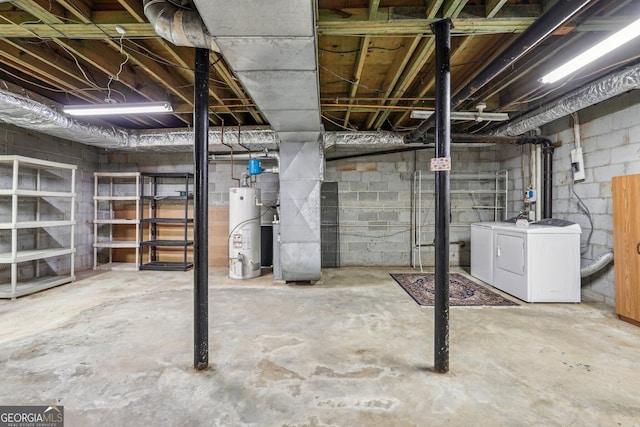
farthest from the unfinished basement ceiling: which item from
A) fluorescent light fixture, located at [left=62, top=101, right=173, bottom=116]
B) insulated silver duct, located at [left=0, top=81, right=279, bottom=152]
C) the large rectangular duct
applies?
fluorescent light fixture, located at [left=62, top=101, right=173, bottom=116]

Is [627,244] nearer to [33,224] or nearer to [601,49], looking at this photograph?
[601,49]

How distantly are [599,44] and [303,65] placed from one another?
6.55 feet

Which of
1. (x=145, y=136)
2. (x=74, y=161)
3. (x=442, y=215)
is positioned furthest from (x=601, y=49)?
(x=74, y=161)

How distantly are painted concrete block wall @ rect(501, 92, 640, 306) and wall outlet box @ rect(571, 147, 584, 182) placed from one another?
0.15 feet

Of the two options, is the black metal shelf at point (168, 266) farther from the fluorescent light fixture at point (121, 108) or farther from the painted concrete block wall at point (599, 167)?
the painted concrete block wall at point (599, 167)

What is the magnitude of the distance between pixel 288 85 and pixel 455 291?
10.5 feet

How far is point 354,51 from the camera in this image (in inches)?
104

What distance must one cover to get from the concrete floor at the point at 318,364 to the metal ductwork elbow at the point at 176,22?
2170mm

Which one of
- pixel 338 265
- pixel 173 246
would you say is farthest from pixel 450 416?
pixel 173 246

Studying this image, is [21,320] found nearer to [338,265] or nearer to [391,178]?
[338,265]

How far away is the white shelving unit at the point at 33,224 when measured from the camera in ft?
11.1

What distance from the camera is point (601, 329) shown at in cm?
255

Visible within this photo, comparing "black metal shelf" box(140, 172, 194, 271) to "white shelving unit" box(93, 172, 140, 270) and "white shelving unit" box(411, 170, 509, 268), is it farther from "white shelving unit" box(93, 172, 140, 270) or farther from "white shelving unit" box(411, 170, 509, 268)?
"white shelving unit" box(411, 170, 509, 268)

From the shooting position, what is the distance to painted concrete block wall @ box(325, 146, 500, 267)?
510cm
